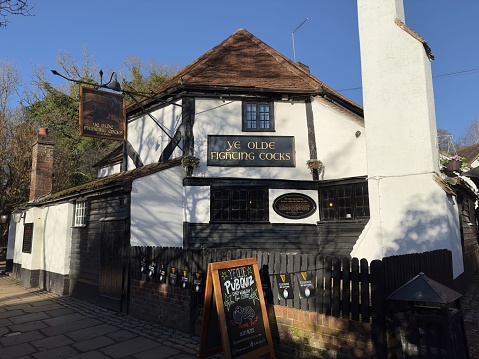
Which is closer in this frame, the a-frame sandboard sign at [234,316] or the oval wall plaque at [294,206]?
the a-frame sandboard sign at [234,316]

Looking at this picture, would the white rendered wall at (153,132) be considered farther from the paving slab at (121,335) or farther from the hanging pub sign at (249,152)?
the paving slab at (121,335)

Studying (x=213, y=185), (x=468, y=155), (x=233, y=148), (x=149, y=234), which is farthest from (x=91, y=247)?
(x=468, y=155)

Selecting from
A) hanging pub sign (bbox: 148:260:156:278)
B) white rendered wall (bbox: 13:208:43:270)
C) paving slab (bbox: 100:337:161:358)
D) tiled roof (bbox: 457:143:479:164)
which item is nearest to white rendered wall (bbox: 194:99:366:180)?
hanging pub sign (bbox: 148:260:156:278)

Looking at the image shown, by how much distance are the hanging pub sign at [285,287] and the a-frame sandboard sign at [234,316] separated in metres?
0.30

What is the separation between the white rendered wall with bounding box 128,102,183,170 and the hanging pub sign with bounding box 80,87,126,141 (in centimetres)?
120

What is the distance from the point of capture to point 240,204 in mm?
10117

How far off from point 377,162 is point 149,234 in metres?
6.09

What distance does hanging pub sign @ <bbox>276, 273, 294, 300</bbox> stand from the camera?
16.4 ft

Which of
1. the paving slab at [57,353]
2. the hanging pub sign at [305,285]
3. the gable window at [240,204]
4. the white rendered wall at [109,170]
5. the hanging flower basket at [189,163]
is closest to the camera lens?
the hanging pub sign at [305,285]

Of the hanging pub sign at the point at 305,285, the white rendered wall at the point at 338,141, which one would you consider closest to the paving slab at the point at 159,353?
the hanging pub sign at the point at 305,285

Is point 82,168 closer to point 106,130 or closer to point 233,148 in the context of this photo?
point 106,130

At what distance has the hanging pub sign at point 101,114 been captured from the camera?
9500 millimetres

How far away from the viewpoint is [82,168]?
87.0ft

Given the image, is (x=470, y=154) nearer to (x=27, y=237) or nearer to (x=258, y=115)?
(x=258, y=115)
